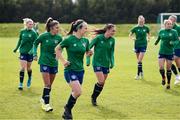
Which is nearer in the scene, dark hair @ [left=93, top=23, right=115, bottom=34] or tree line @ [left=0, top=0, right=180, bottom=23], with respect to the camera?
dark hair @ [left=93, top=23, right=115, bottom=34]

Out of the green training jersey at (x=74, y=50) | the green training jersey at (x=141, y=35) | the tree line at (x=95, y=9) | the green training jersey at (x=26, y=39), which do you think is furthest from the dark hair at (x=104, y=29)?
the tree line at (x=95, y=9)

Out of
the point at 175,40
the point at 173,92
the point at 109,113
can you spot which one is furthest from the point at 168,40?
the point at 109,113

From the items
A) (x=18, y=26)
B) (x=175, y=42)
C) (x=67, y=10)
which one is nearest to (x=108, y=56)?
(x=175, y=42)

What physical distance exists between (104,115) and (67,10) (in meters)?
70.9

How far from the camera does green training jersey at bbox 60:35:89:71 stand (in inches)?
441

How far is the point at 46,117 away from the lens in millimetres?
11930

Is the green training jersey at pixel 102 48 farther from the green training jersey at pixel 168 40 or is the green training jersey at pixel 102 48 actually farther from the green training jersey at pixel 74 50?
the green training jersey at pixel 168 40

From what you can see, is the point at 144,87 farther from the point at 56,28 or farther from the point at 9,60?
the point at 9,60

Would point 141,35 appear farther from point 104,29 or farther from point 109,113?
point 109,113

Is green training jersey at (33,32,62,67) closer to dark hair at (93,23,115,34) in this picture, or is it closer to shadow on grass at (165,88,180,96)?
dark hair at (93,23,115,34)

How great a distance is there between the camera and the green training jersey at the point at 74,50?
11203 mm

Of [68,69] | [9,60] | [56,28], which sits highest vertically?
[56,28]

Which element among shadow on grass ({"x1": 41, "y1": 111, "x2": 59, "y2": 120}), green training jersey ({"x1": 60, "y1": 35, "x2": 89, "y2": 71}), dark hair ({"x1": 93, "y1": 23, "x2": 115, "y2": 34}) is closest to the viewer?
green training jersey ({"x1": 60, "y1": 35, "x2": 89, "y2": 71})

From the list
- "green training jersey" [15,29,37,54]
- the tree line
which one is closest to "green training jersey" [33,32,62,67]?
"green training jersey" [15,29,37,54]
